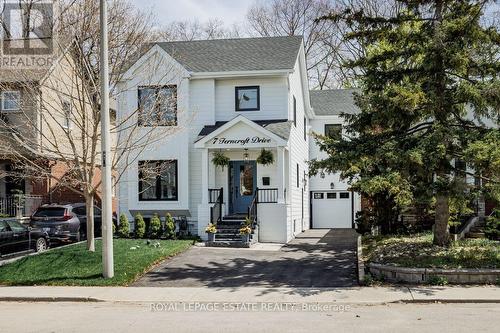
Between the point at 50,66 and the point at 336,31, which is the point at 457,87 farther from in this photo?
the point at 336,31

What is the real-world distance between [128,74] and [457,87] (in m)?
12.8

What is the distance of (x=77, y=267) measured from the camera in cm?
1430

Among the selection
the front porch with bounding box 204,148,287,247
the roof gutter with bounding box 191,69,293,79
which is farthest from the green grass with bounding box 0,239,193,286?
the roof gutter with bounding box 191,69,293,79

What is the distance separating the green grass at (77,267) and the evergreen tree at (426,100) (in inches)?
212

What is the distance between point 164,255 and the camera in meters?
16.2

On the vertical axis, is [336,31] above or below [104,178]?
above

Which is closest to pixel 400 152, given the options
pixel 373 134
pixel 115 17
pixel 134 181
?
pixel 373 134

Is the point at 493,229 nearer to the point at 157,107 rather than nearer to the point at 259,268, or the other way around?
the point at 259,268

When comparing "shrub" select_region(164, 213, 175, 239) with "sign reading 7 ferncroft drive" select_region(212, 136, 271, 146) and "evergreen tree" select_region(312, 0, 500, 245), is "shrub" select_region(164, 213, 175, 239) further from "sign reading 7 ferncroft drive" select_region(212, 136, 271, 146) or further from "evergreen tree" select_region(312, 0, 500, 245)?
"evergreen tree" select_region(312, 0, 500, 245)

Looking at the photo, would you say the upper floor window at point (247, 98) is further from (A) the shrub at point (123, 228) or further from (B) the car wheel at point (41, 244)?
(B) the car wheel at point (41, 244)

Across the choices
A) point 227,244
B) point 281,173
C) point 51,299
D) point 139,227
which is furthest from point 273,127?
point 51,299

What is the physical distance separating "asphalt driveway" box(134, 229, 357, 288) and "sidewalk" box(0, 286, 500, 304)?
71cm

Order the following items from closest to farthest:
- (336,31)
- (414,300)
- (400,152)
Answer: (414,300) < (400,152) < (336,31)

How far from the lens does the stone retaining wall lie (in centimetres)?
1204
